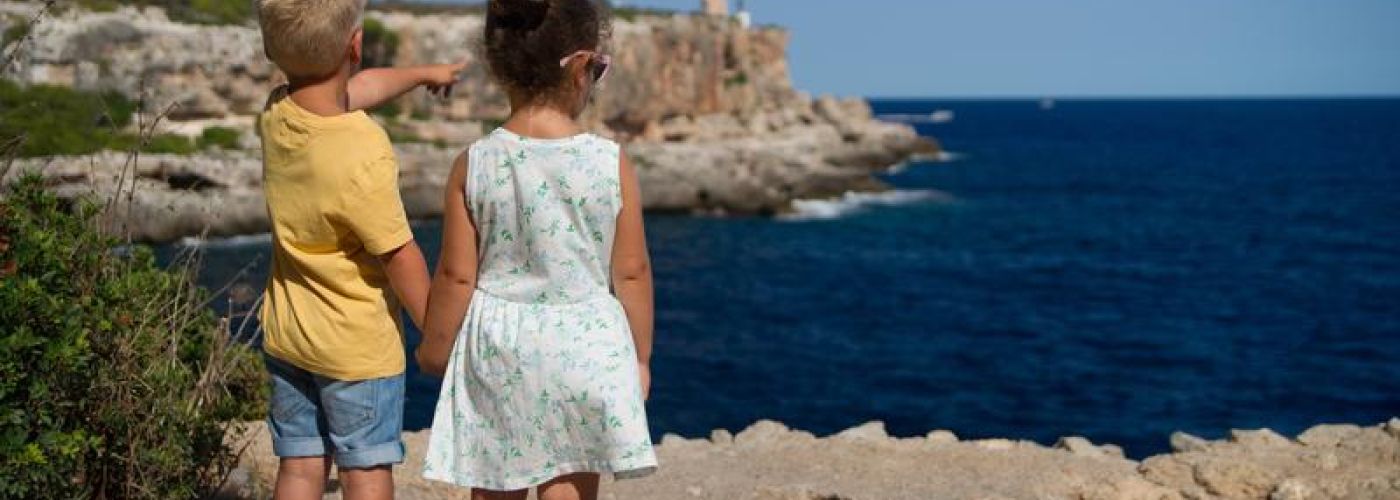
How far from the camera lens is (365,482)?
12.9 feet

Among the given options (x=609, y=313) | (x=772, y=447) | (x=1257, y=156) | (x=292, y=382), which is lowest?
(x=1257, y=156)

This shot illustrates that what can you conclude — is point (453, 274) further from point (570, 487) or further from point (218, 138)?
point (218, 138)

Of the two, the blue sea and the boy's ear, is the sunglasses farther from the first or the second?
the blue sea

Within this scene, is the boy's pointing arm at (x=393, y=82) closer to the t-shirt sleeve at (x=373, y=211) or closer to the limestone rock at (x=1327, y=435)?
the t-shirt sleeve at (x=373, y=211)

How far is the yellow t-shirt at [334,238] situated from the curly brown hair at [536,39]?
1.28ft

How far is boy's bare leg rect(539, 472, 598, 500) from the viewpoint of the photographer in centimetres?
393

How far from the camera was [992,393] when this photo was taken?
24.2 metres

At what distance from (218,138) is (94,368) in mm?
38695

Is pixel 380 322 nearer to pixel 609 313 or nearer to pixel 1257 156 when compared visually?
pixel 609 313

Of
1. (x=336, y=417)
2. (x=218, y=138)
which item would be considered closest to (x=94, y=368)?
(x=336, y=417)

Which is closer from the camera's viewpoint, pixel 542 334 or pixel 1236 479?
pixel 542 334

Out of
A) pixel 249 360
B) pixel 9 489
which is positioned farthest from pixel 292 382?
pixel 249 360

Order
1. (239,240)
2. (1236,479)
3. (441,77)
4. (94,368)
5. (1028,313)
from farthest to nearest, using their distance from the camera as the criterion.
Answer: (239,240)
(1028,313)
(1236,479)
(94,368)
(441,77)

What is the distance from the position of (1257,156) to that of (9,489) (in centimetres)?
10346
